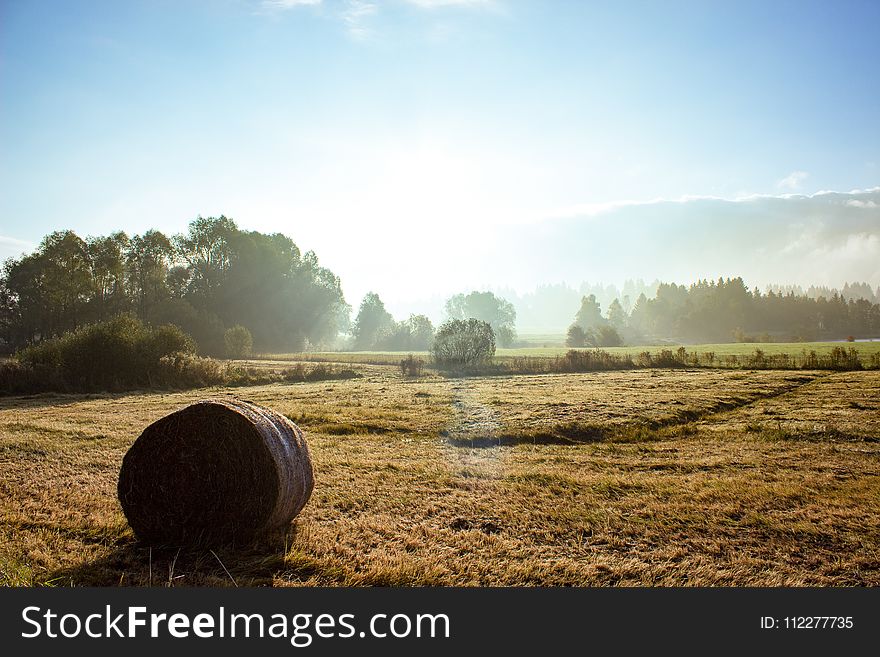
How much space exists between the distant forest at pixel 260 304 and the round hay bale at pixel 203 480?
54.3 meters

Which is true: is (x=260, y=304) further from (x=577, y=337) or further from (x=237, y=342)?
(x=577, y=337)

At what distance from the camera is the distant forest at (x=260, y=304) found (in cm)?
5391

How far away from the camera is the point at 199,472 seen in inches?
265

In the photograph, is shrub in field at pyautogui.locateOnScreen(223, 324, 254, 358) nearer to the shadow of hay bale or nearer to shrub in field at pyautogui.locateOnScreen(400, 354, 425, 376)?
shrub in field at pyautogui.locateOnScreen(400, 354, 425, 376)

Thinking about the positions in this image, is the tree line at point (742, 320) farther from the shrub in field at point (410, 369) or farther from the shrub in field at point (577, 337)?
the shrub in field at point (410, 369)

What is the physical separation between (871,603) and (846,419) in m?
15.3

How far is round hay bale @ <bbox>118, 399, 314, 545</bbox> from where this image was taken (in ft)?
21.7

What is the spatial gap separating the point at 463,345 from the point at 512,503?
132 ft

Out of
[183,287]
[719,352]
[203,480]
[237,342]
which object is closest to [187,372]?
[237,342]

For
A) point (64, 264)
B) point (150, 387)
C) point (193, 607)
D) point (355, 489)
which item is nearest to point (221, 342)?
point (64, 264)

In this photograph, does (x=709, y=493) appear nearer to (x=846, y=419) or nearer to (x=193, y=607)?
(x=193, y=607)

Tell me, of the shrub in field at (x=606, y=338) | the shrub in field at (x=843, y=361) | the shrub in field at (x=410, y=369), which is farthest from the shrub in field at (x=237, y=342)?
the shrub in field at (x=606, y=338)

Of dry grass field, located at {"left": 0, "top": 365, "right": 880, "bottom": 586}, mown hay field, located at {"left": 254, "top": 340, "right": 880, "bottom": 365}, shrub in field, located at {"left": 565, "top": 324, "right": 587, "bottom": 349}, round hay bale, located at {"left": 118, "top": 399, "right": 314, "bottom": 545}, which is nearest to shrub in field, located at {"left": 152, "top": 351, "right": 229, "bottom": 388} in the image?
dry grass field, located at {"left": 0, "top": 365, "right": 880, "bottom": 586}

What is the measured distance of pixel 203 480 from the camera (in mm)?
6719
